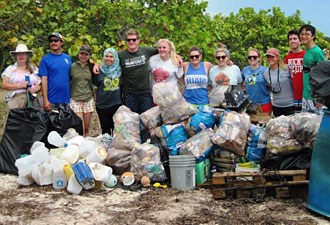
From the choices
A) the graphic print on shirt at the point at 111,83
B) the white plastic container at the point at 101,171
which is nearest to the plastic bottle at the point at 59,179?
the white plastic container at the point at 101,171

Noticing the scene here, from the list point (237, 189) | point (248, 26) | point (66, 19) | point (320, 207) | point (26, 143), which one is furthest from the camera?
point (248, 26)

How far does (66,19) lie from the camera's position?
332 inches

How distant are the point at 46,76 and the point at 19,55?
463mm

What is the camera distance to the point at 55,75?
7.02 m

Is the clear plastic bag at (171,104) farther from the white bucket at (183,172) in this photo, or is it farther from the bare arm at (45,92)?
the bare arm at (45,92)

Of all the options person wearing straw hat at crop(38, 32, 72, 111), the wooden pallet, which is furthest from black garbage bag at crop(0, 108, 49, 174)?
the wooden pallet

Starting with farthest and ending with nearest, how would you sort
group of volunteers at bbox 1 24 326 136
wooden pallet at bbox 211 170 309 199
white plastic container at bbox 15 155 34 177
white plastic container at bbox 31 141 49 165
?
group of volunteers at bbox 1 24 326 136, white plastic container at bbox 31 141 49 165, white plastic container at bbox 15 155 34 177, wooden pallet at bbox 211 170 309 199

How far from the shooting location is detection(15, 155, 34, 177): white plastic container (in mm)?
6135

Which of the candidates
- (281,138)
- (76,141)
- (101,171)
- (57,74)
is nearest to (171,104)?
(101,171)

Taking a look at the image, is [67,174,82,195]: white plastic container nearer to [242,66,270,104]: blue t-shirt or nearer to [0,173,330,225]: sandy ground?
[0,173,330,225]: sandy ground

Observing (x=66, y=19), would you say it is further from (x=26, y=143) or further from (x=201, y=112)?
(x=201, y=112)

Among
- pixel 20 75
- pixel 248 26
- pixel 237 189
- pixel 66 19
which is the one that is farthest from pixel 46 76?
pixel 248 26

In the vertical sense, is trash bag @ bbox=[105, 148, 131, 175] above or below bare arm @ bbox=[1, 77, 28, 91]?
below

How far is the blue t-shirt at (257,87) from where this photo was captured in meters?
6.72
